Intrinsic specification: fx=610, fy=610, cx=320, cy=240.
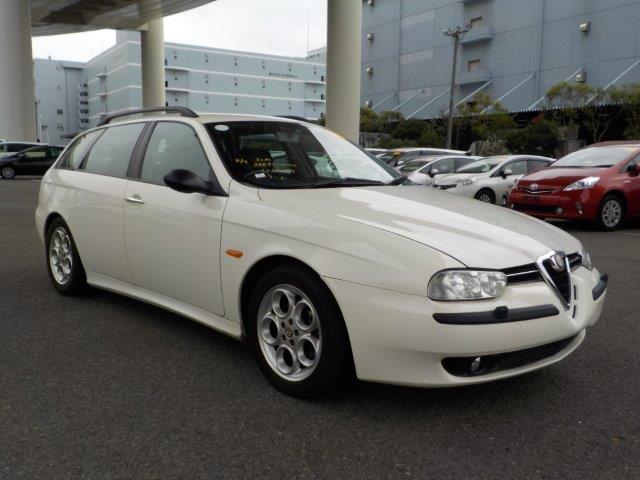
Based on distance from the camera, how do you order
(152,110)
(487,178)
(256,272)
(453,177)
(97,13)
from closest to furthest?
(256,272)
(152,110)
(487,178)
(453,177)
(97,13)

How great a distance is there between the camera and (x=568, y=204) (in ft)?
31.9

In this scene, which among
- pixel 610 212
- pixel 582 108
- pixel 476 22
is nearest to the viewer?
pixel 610 212

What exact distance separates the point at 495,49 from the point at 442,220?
50960 millimetres

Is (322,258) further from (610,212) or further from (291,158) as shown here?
(610,212)

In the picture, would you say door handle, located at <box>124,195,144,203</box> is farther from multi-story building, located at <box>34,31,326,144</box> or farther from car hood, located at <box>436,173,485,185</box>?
multi-story building, located at <box>34,31,326,144</box>

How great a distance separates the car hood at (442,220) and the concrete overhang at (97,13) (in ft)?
121

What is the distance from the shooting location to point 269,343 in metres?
3.21

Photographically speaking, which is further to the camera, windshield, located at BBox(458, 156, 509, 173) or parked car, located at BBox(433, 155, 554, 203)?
windshield, located at BBox(458, 156, 509, 173)

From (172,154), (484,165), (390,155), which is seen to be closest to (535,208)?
(484,165)

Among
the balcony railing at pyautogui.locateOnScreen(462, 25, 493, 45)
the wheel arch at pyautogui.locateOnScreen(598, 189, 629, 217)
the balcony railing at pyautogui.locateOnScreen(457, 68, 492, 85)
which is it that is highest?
the balcony railing at pyautogui.locateOnScreen(462, 25, 493, 45)

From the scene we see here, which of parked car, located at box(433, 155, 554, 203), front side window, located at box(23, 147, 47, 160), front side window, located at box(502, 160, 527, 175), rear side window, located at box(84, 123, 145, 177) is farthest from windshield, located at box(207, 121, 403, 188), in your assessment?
front side window, located at box(23, 147, 47, 160)

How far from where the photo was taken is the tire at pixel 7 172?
2566 centimetres

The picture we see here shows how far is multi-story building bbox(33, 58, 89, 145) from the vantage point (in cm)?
11000

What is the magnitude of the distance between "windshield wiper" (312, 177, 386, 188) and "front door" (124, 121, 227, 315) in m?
0.62
